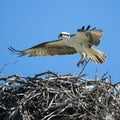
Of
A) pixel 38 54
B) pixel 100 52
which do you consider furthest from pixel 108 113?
pixel 38 54

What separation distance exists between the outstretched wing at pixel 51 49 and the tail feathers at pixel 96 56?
62cm

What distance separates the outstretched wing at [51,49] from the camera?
42.2ft

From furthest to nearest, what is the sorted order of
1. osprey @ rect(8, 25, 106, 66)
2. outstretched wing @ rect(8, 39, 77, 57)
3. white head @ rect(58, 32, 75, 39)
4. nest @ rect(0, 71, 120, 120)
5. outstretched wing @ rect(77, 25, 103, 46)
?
outstretched wing @ rect(8, 39, 77, 57) → white head @ rect(58, 32, 75, 39) → osprey @ rect(8, 25, 106, 66) → outstretched wing @ rect(77, 25, 103, 46) → nest @ rect(0, 71, 120, 120)

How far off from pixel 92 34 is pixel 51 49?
1680 millimetres

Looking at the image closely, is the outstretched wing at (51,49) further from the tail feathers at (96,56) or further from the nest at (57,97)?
the nest at (57,97)

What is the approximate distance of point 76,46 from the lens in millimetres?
12406

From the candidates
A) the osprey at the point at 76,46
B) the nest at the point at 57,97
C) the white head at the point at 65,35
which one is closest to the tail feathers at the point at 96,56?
the osprey at the point at 76,46

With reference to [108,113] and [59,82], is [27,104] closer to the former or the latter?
[59,82]

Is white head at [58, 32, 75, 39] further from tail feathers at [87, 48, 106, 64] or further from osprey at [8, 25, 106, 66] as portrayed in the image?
tail feathers at [87, 48, 106, 64]

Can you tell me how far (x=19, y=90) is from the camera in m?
10.3

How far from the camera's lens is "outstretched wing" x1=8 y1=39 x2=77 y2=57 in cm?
1288

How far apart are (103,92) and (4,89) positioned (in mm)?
1664

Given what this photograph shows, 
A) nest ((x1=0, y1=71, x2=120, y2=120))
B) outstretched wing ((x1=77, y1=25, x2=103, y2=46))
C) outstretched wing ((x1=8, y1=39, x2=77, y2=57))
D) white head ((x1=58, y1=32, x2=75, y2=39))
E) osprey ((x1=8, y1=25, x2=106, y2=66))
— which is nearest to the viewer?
nest ((x1=0, y1=71, x2=120, y2=120))

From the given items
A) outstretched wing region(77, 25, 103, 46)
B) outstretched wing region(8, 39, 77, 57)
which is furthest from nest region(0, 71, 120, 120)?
outstretched wing region(8, 39, 77, 57)
